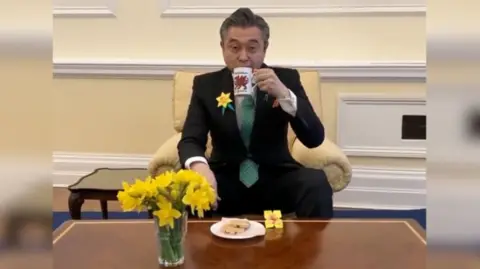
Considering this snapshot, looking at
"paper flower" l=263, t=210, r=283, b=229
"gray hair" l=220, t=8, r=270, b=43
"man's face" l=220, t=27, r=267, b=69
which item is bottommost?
"paper flower" l=263, t=210, r=283, b=229

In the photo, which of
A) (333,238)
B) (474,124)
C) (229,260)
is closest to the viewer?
(474,124)

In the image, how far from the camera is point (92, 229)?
1.63m

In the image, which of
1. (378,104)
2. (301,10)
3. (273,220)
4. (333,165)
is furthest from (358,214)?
(273,220)

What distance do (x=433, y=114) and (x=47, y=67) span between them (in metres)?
0.14

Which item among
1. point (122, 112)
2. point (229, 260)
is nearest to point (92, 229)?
point (229, 260)

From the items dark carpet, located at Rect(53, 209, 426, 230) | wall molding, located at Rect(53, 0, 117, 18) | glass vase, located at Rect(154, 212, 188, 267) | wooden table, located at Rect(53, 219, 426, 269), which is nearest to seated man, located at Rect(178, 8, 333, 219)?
wooden table, located at Rect(53, 219, 426, 269)

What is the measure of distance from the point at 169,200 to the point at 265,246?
32 cm

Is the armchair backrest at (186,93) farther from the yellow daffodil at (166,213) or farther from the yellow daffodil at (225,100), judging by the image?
the yellow daffodil at (166,213)

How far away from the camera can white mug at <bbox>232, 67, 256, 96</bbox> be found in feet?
5.71

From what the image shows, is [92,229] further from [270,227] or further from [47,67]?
[47,67]

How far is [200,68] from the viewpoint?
3332mm

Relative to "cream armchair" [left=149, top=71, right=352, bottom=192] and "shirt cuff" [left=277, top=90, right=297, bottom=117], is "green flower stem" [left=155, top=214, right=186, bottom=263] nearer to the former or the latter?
"shirt cuff" [left=277, top=90, right=297, bottom=117]

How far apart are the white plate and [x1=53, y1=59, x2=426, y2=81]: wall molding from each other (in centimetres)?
174

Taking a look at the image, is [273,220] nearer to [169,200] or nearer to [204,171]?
[204,171]
